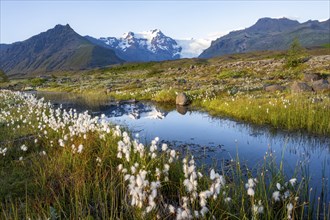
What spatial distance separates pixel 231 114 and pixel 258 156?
9.34m

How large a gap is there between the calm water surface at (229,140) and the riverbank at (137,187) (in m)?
0.72

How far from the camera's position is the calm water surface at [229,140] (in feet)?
35.2

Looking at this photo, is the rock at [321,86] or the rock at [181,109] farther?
the rock at [321,86]

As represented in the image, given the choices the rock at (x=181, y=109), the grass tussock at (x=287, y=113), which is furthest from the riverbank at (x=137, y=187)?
the rock at (x=181, y=109)

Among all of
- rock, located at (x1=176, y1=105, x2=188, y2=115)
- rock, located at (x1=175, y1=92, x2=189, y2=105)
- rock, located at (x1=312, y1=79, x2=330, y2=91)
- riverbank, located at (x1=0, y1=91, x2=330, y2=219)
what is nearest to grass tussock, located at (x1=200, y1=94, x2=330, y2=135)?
rock, located at (x1=176, y1=105, x2=188, y2=115)

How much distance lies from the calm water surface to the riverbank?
0.72m

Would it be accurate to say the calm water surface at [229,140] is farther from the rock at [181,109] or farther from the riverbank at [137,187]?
the rock at [181,109]

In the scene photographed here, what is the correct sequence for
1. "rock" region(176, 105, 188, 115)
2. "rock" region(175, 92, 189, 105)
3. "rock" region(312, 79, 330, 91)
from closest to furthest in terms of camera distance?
"rock" region(176, 105, 188, 115) < "rock" region(312, 79, 330, 91) < "rock" region(175, 92, 189, 105)

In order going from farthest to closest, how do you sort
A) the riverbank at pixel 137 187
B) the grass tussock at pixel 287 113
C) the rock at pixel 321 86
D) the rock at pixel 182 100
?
the rock at pixel 182 100, the rock at pixel 321 86, the grass tussock at pixel 287 113, the riverbank at pixel 137 187

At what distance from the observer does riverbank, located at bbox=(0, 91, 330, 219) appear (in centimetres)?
549

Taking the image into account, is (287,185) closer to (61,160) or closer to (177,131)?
(61,160)

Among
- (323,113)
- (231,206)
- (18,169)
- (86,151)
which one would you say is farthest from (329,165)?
(18,169)

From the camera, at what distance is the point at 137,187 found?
518cm

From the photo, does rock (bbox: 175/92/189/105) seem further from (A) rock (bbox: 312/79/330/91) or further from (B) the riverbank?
(B) the riverbank
